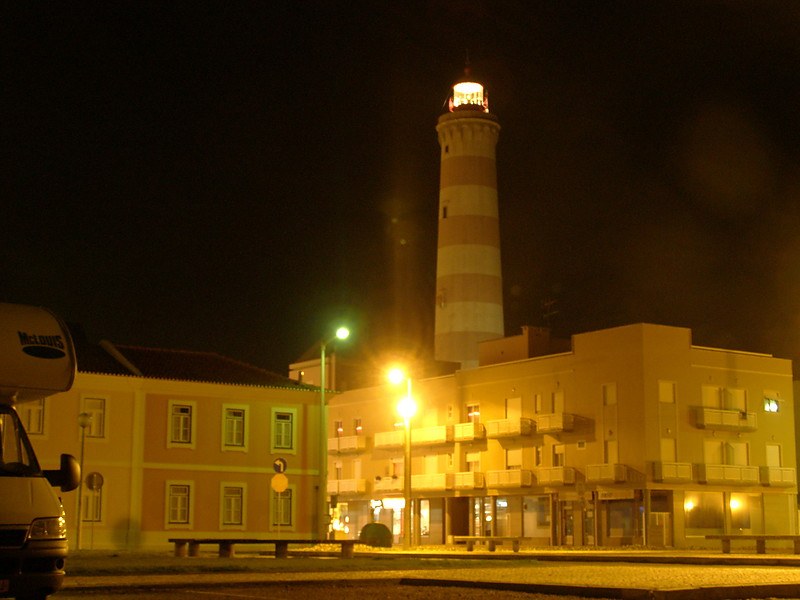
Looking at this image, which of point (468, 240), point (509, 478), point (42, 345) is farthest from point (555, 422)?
point (42, 345)

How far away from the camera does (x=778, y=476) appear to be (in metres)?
57.0

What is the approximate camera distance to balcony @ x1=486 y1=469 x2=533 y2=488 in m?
58.8

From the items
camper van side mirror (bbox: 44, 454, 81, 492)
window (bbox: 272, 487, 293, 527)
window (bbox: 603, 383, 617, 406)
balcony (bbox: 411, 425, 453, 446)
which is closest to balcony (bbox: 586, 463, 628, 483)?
window (bbox: 603, 383, 617, 406)

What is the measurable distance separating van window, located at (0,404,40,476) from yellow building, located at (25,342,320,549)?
26810 mm

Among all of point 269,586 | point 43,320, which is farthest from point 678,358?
point 43,320

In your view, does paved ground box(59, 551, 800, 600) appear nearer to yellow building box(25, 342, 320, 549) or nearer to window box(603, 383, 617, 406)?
yellow building box(25, 342, 320, 549)

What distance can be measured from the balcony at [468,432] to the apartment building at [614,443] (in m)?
0.07

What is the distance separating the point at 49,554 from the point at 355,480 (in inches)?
2308

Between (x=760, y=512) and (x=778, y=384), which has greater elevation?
(x=778, y=384)

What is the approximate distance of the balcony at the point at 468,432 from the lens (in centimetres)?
6215

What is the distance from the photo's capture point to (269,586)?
18.4 metres

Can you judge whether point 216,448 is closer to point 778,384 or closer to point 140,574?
point 140,574

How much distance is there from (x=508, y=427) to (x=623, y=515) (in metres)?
7.96

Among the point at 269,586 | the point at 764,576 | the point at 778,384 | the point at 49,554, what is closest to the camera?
the point at 49,554
